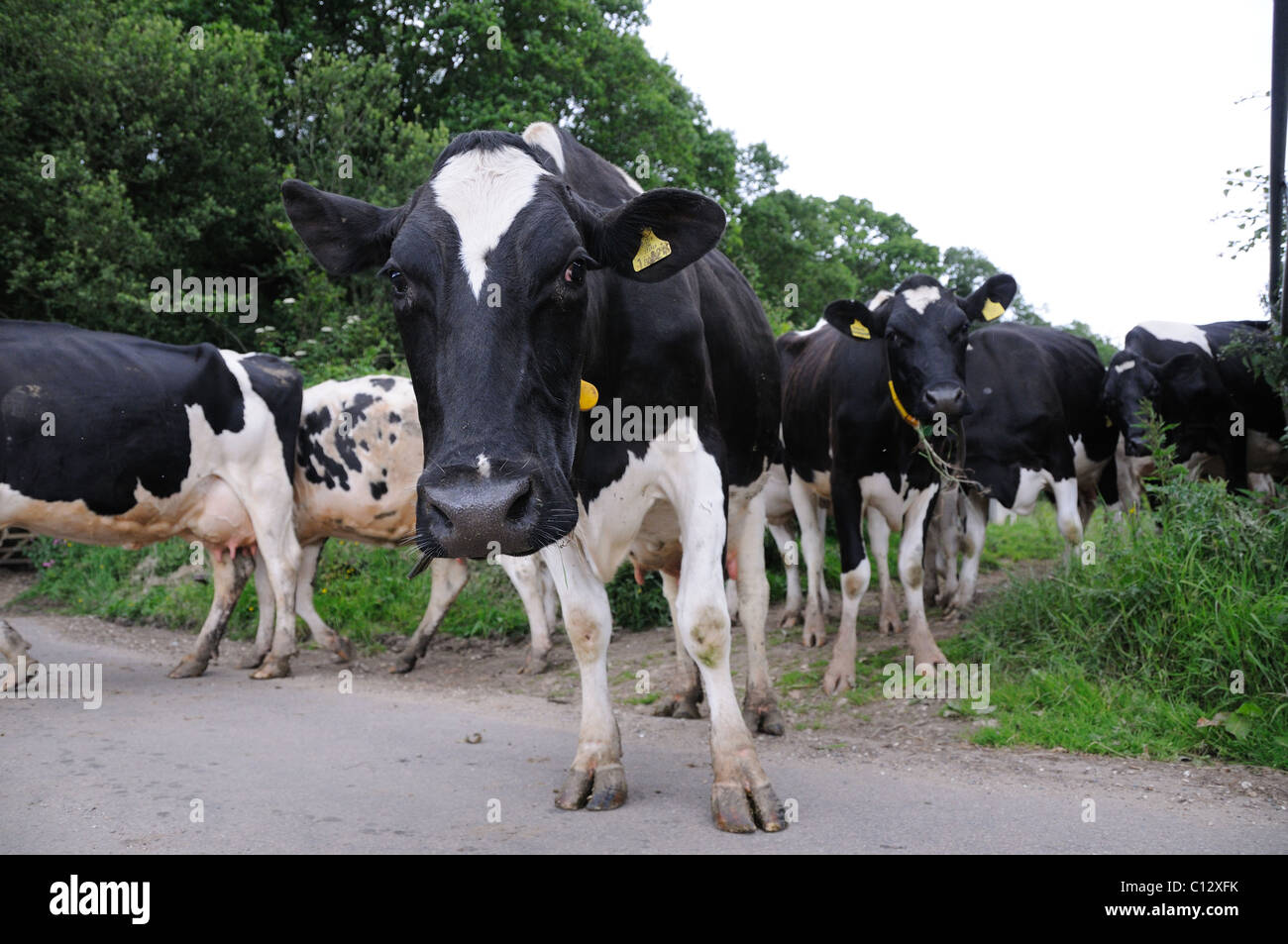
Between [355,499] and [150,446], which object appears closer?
[150,446]

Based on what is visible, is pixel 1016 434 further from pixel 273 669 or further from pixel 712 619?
pixel 273 669

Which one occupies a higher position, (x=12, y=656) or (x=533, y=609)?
(x=533, y=609)

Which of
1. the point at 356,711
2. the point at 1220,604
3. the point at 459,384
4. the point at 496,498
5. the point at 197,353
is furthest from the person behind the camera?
the point at 197,353

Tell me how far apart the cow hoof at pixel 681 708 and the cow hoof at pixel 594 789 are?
1.87 metres

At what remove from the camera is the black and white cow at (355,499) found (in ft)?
27.4

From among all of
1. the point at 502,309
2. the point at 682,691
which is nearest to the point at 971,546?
the point at 682,691

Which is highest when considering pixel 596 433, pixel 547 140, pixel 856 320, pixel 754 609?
pixel 547 140

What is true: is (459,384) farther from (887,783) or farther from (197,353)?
(197,353)

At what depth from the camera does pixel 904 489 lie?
23.6 feet

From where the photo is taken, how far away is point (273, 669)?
7672 millimetres

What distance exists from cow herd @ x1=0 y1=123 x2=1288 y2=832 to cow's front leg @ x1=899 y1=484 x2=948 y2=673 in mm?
26

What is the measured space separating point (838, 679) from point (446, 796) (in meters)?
3.18
